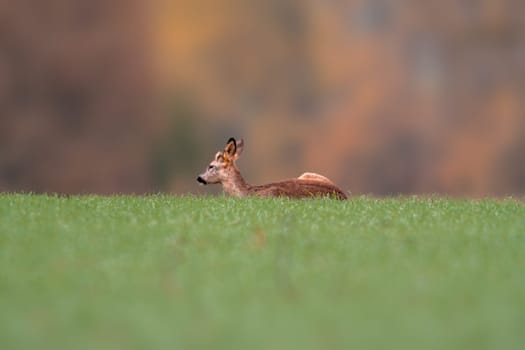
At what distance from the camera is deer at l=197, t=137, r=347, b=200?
1691cm

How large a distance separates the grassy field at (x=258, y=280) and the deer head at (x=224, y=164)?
4973 millimetres

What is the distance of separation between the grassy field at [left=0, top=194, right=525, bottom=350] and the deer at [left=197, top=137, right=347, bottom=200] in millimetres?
3609

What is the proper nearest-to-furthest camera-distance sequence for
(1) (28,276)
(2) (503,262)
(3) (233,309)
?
1. (3) (233,309)
2. (1) (28,276)
3. (2) (503,262)

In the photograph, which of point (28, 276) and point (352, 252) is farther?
point (352, 252)

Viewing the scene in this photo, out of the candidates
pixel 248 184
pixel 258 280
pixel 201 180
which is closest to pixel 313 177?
pixel 248 184

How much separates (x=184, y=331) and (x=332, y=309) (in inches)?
43.3

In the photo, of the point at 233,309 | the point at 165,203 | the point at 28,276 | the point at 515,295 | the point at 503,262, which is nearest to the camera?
the point at 233,309

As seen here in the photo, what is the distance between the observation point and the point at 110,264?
9117mm

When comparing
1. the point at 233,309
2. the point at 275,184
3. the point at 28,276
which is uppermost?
the point at 275,184

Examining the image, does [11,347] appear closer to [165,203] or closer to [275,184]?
[165,203]

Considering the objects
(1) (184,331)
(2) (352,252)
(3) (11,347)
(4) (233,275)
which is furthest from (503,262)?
(3) (11,347)

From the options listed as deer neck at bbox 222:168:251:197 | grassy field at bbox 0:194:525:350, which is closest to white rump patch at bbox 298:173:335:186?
deer neck at bbox 222:168:251:197

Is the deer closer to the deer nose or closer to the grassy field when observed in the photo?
the deer nose

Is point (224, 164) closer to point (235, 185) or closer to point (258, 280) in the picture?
point (235, 185)
